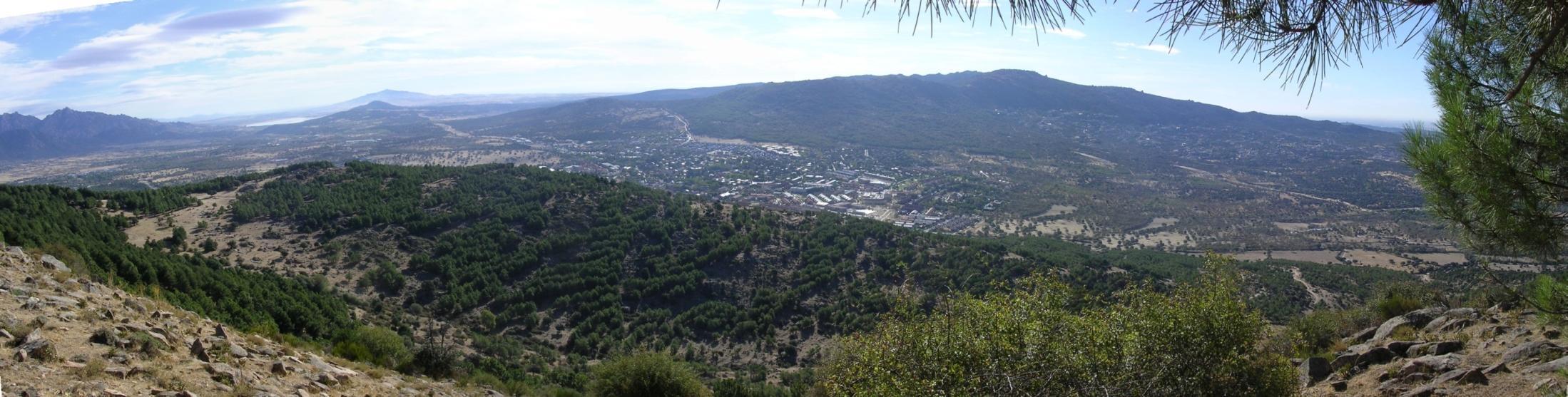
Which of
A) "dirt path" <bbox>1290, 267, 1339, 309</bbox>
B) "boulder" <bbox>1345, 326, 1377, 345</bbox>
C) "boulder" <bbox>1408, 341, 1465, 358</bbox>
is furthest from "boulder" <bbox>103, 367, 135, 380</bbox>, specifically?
"dirt path" <bbox>1290, 267, 1339, 309</bbox>

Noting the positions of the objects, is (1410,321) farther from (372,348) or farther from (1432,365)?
(372,348)

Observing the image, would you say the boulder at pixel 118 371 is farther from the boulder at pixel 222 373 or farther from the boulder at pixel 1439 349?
the boulder at pixel 1439 349

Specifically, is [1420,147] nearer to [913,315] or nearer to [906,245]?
[913,315]

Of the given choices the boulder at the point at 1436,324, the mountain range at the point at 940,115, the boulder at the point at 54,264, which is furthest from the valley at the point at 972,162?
the boulder at the point at 54,264

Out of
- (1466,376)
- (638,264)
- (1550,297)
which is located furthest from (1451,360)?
(638,264)

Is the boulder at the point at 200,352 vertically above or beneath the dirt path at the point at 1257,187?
above

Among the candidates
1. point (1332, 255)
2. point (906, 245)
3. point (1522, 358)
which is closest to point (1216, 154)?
point (1332, 255)

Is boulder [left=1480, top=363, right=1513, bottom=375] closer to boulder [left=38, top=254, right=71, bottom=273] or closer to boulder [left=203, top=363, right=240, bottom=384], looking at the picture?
boulder [left=203, top=363, right=240, bottom=384]
